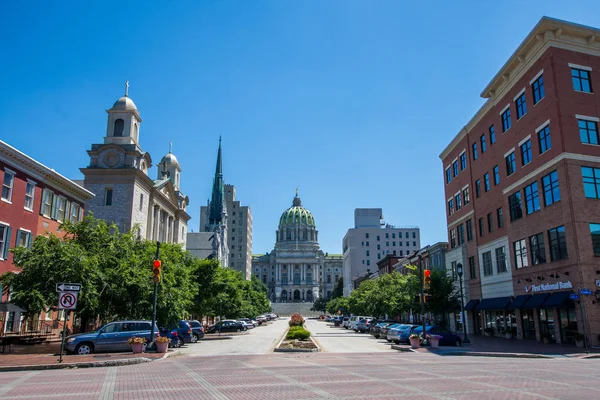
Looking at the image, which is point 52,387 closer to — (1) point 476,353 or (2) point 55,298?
(2) point 55,298

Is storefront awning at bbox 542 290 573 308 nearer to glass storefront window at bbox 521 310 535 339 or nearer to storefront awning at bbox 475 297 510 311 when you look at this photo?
glass storefront window at bbox 521 310 535 339

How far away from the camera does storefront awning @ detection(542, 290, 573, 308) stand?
101 ft

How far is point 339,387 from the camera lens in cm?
1385

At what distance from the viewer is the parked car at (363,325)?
5637 cm

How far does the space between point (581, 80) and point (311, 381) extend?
1184 inches

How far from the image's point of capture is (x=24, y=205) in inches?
1347

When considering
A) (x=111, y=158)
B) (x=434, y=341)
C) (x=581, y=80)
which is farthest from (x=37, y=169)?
(x=581, y=80)

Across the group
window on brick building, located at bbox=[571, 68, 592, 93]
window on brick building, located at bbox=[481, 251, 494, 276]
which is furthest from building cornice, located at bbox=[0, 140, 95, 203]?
window on brick building, located at bbox=[571, 68, 592, 93]

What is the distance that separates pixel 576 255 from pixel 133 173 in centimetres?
4465

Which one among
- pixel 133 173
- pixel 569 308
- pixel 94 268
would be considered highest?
pixel 133 173

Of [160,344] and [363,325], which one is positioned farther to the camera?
[363,325]

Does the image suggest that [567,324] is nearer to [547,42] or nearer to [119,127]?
[547,42]

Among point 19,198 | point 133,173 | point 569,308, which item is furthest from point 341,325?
point 19,198

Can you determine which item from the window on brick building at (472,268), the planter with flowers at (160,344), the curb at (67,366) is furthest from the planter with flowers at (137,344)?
the window on brick building at (472,268)
